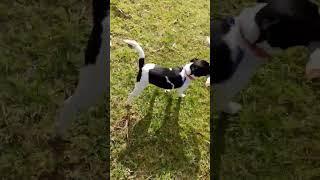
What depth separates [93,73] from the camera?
456 cm

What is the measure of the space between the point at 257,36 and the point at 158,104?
1353 mm

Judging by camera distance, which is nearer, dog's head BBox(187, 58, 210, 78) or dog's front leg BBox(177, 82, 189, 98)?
dog's head BBox(187, 58, 210, 78)

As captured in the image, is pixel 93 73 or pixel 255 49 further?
pixel 93 73

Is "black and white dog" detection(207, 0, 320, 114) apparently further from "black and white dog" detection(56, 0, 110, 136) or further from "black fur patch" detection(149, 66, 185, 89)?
"black and white dog" detection(56, 0, 110, 136)

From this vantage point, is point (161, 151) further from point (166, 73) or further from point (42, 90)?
point (42, 90)

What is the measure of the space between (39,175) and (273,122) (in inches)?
90.6

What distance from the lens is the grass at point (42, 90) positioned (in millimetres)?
4367

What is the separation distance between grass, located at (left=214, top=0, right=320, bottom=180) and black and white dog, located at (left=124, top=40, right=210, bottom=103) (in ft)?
2.31

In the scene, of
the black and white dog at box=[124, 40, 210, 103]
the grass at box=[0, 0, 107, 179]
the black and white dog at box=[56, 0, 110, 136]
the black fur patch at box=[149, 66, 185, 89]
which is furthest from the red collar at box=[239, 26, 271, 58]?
the grass at box=[0, 0, 107, 179]

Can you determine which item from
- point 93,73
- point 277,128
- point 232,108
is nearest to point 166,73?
point 93,73

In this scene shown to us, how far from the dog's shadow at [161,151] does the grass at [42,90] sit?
10.8 inches

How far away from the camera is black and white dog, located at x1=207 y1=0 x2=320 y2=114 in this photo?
405 centimetres

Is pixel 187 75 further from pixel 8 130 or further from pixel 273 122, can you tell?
pixel 8 130

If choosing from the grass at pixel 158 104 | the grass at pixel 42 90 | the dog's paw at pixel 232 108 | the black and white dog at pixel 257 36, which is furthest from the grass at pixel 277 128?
the grass at pixel 42 90
